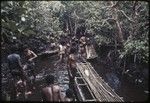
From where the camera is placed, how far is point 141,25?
1098cm

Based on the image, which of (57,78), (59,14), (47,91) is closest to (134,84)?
(57,78)

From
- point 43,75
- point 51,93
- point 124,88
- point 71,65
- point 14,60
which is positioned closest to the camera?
point 51,93

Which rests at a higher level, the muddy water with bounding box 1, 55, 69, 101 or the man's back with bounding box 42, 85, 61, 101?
the man's back with bounding box 42, 85, 61, 101

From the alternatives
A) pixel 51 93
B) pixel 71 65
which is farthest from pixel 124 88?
pixel 51 93

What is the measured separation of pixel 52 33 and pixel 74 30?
288cm

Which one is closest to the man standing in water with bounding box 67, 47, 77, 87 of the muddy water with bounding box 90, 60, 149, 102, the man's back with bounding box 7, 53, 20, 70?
the man's back with bounding box 7, 53, 20, 70

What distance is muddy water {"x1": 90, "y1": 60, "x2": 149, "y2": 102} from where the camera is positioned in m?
10.2

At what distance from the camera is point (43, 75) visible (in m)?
13.2

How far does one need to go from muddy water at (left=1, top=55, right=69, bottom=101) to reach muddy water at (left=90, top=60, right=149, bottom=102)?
181 centimetres

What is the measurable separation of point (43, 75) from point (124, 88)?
378cm

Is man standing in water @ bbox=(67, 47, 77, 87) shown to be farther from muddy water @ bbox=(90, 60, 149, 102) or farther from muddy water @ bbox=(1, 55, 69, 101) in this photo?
muddy water @ bbox=(90, 60, 149, 102)

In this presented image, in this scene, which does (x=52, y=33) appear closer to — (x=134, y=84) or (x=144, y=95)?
(x=134, y=84)

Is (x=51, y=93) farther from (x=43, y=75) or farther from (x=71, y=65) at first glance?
(x=43, y=75)

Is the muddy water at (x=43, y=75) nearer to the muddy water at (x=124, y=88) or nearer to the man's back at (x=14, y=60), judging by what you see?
the man's back at (x=14, y=60)
